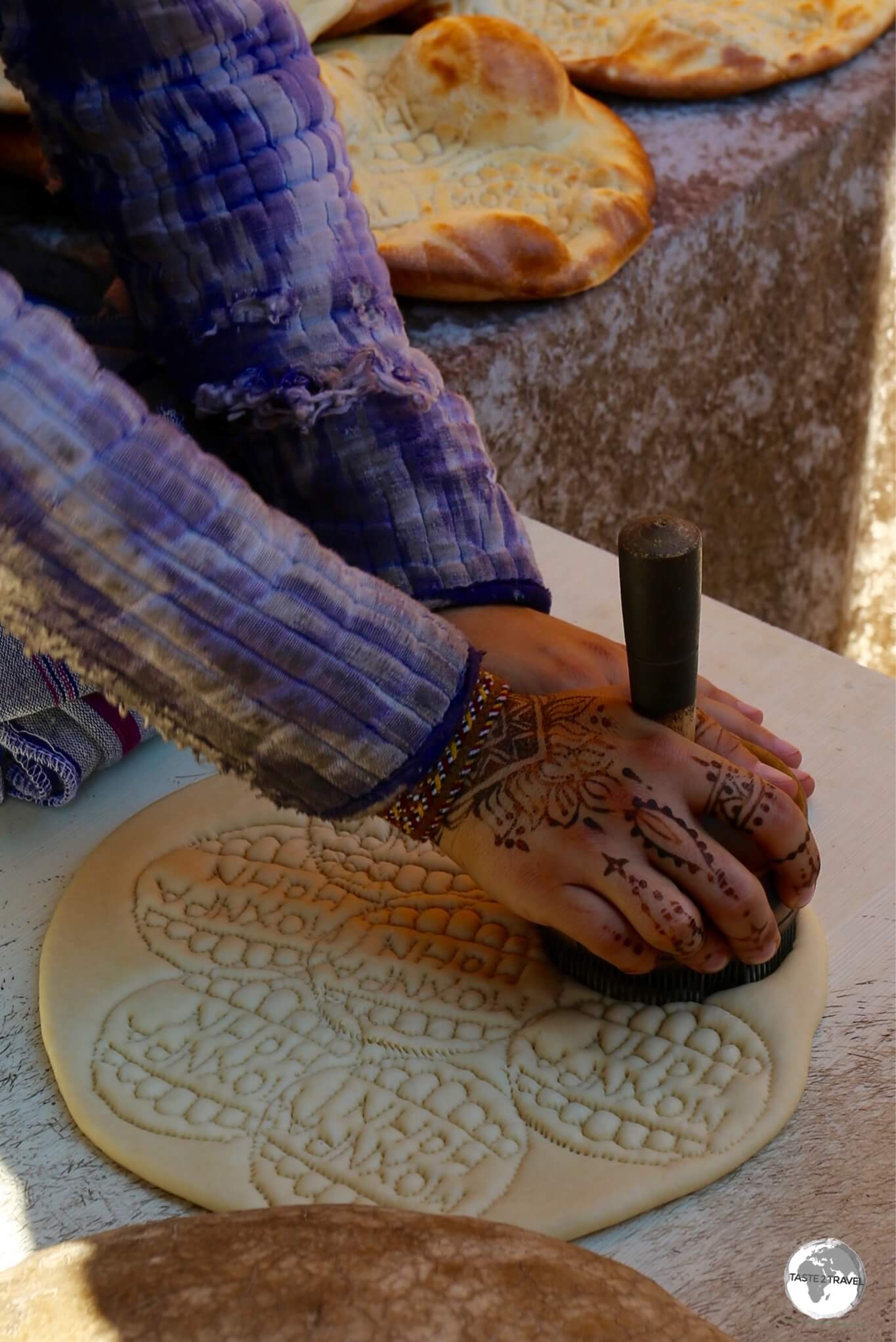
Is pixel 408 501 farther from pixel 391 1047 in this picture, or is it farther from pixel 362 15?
pixel 362 15

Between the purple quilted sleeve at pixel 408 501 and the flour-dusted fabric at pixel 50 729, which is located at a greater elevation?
the purple quilted sleeve at pixel 408 501

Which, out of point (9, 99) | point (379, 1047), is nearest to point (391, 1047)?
point (379, 1047)

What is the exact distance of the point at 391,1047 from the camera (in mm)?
720

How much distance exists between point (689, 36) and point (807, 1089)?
1463 mm

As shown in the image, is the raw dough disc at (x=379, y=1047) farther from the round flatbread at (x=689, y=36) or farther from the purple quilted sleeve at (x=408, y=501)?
the round flatbread at (x=689, y=36)

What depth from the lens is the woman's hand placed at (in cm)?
77

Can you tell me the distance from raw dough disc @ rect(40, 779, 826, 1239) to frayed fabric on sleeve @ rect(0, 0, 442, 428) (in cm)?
30

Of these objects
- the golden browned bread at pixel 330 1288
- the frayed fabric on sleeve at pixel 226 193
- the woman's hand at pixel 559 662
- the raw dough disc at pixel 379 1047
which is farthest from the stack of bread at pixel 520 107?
the golden browned bread at pixel 330 1288

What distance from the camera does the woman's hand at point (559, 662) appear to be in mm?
770

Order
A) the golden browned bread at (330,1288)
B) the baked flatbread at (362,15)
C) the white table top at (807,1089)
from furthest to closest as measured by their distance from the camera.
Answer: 1. the baked flatbread at (362,15)
2. the white table top at (807,1089)
3. the golden browned bread at (330,1288)

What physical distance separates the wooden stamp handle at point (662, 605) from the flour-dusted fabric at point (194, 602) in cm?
10

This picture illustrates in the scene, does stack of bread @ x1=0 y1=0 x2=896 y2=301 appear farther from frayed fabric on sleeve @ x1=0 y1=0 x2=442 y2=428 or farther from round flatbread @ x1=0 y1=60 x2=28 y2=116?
frayed fabric on sleeve @ x1=0 y1=0 x2=442 y2=428

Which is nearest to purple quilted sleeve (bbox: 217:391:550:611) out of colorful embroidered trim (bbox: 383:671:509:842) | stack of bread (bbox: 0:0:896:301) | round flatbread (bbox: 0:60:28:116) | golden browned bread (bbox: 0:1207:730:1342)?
colorful embroidered trim (bbox: 383:671:509:842)

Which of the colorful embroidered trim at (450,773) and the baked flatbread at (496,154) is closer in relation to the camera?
the colorful embroidered trim at (450,773)
